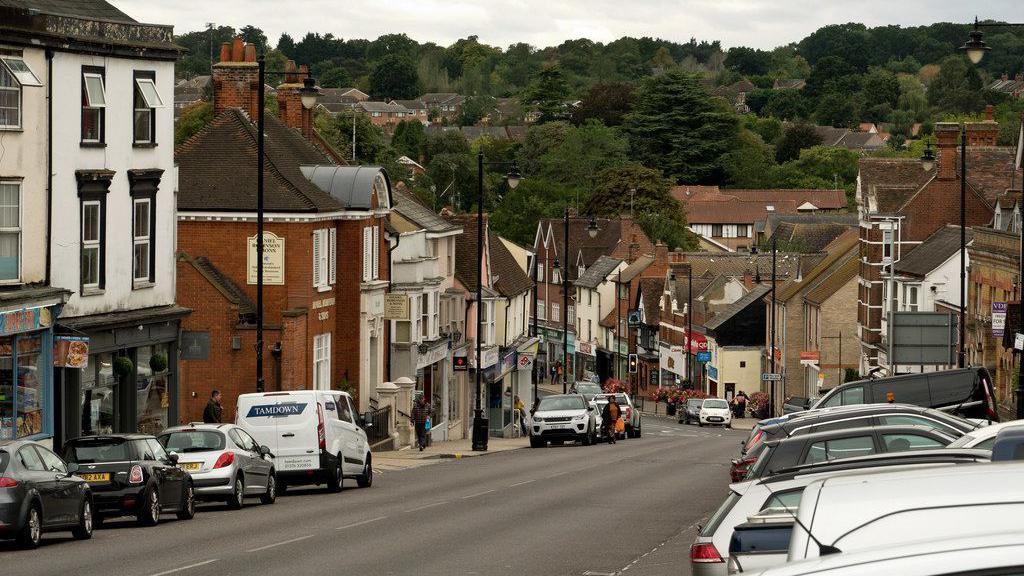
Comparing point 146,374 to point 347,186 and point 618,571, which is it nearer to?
point 347,186

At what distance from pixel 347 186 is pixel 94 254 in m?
15.7

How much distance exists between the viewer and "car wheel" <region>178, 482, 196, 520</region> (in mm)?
25672

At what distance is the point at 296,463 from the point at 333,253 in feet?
58.8

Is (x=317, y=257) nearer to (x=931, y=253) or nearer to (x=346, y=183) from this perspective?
(x=346, y=183)

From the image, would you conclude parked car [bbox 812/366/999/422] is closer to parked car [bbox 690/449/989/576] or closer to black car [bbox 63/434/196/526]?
black car [bbox 63/434/196/526]

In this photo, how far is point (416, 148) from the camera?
192375mm

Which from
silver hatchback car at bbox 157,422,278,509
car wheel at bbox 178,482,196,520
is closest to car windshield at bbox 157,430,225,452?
silver hatchback car at bbox 157,422,278,509

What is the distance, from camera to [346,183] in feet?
161

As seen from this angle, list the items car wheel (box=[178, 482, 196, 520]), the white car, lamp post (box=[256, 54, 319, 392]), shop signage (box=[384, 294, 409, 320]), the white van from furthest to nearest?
the white car < shop signage (box=[384, 294, 409, 320]) < lamp post (box=[256, 54, 319, 392]) < the white van < car wheel (box=[178, 482, 196, 520])

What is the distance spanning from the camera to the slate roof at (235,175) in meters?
45.3

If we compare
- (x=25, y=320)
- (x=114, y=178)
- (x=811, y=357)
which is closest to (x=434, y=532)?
(x=25, y=320)

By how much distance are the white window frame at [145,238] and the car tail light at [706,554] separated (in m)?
25.5

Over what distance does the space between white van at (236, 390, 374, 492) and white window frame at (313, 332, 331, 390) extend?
14.5m

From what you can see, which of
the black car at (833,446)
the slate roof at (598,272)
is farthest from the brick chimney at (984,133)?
the black car at (833,446)
